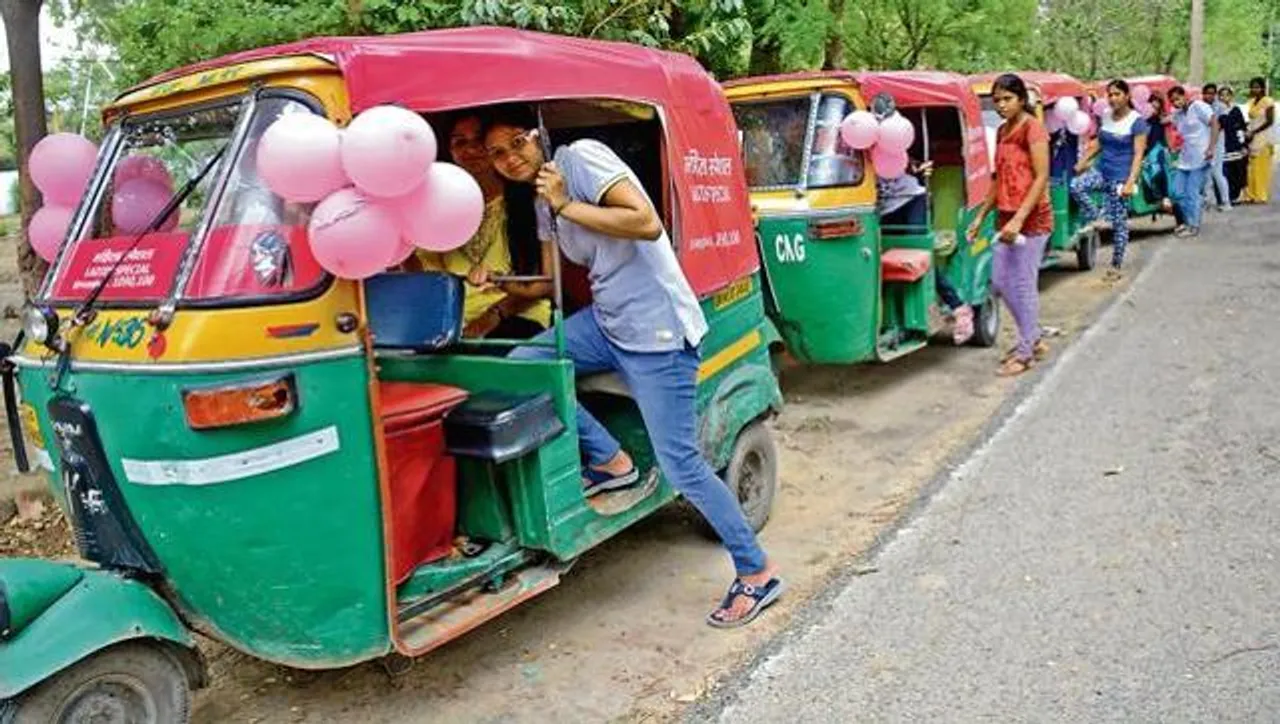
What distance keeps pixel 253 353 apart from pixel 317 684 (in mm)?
1510

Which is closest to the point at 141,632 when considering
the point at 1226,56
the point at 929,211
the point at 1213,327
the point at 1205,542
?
the point at 1205,542

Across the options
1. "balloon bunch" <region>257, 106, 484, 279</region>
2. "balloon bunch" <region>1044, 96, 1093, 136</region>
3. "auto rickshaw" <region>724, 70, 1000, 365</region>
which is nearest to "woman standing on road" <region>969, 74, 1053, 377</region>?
"auto rickshaw" <region>724, 70, 1000, 365</region>

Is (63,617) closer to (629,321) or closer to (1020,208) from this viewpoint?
(629,321)

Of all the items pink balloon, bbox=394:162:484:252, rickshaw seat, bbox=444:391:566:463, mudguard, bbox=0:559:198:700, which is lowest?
mudguard, bbox=0:559:198:700

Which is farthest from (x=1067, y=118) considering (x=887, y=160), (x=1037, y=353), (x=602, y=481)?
(x=602, y=481)

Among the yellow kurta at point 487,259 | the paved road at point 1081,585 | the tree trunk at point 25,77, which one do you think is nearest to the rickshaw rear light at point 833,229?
the paved road at point 1081,585

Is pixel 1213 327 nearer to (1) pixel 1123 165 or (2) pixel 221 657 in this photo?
(1) pixel 1123 165

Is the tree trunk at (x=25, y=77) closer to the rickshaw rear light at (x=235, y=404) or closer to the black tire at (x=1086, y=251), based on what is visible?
the rickshaw rear light at (x=235, y=404)

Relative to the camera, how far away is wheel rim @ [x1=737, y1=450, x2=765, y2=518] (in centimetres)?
512

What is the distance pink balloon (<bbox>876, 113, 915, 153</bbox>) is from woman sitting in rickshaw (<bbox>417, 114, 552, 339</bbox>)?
294 centimetres

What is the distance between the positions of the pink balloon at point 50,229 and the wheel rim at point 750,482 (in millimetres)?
2897

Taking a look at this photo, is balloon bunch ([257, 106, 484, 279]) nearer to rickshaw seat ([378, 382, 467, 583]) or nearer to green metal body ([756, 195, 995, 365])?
rickshaw seat ([378, 382, 467, 583])

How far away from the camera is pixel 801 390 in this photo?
8.04m

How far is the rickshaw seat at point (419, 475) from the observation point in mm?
3646
